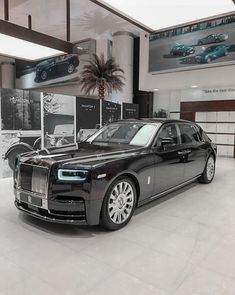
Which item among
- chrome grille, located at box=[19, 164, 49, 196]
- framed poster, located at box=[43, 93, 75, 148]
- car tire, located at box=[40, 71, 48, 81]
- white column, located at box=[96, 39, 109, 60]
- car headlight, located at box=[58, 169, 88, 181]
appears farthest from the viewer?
car tire, located at box=[40, 71, 48, 81]

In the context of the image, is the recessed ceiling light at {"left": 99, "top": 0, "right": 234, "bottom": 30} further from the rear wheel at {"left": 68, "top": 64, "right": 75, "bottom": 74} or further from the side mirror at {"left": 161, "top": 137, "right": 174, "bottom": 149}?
the rear wheel at {"left": 68, "top": 64, "right": 75, "bottom": 74}

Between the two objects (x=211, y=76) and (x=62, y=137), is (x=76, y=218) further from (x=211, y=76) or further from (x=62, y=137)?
(x=211, y=76)

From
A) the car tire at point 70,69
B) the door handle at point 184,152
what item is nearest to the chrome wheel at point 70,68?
the car tire at point 70,69

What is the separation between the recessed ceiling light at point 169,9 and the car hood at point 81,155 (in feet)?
5.32

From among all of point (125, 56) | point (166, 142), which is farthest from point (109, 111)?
point (125, 56)

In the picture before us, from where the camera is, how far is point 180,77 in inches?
388

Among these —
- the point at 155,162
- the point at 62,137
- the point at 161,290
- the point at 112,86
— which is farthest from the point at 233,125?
the point at 161,290

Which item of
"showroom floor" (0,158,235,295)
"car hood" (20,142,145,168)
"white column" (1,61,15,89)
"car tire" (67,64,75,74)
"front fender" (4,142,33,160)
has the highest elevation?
"white column" (1,61,15,89)

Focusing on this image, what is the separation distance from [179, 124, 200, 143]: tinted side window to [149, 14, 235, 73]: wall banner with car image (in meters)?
4.53

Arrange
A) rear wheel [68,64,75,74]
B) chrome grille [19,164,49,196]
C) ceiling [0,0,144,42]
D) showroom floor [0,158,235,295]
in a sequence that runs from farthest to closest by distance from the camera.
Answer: rear wheel [68,64,75,74] < ceiling [0,0,144,42] < chrome grille [19,164,49,196] < showroom floor [0,158,235,295]

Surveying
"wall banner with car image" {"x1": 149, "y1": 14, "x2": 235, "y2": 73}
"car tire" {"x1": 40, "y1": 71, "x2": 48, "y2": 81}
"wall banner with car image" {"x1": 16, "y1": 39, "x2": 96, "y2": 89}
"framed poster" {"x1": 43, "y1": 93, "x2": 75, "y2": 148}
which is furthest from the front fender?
"car tire" {"x1": 40, "y1": 71, "x2": 48, "y2": 81}

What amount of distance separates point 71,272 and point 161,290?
2.36 feet

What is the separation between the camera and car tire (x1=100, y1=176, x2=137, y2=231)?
2.82 metres

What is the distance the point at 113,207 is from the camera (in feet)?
9.52
